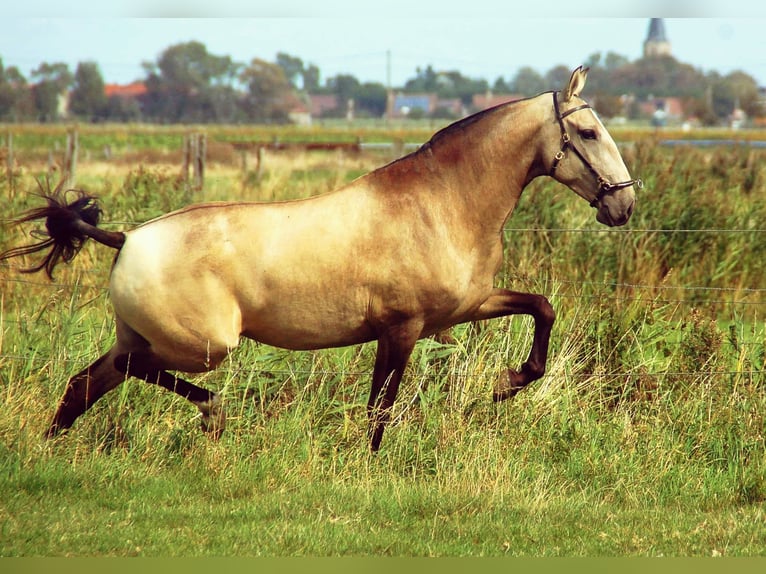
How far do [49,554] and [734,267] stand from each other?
25.4 feet

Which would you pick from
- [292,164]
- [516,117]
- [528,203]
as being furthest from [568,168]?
[292,164]

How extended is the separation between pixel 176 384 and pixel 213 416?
0.97 feet

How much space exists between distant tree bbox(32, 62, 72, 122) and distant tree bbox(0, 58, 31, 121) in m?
0.74

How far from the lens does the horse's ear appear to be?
5902 millimetres

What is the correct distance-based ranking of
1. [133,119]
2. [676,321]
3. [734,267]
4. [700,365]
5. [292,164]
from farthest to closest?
[133,119]
[292,164]
[734,267]
[676,321]
[700,365]

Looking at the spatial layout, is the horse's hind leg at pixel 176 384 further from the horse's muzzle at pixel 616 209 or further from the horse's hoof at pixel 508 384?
the horse's muzzle at pixel 616 209

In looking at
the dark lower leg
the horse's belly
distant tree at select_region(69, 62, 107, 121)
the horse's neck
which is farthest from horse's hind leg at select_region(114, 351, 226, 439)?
distant tree at select_region(69, 62, 107, 121)

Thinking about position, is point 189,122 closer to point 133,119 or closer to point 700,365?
point 133,119

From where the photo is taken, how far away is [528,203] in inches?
413

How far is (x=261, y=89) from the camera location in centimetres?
6625

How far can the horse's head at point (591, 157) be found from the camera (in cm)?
597

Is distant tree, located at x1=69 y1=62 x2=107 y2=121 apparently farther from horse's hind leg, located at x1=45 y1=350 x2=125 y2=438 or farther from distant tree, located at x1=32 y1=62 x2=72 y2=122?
horse's hind leg, located at x1=45 y1=350 x2=125 y2=438

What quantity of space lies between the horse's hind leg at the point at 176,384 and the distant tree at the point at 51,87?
175 feet

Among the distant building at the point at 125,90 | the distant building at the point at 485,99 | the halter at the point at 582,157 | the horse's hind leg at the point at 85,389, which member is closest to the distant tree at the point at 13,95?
the distant building at the point at 125,90
